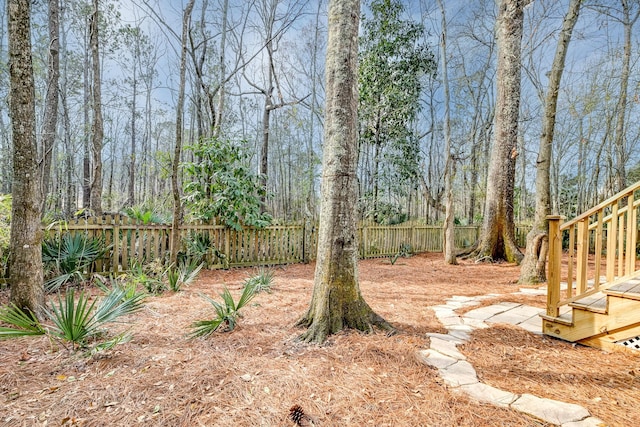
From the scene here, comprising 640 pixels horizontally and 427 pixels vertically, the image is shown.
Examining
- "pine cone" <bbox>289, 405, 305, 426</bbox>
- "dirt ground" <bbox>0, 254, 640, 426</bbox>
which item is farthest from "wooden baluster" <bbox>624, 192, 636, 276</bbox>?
"pine cone" <bbox>289, 405, 305, 426</bbox>

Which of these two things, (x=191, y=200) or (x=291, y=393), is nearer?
(x=291, y=393)

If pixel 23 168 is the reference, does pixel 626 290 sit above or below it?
below

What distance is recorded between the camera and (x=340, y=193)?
2689mm

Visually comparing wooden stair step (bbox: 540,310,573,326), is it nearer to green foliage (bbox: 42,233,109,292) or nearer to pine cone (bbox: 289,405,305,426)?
pine cone (bbox: 289,405,305,426)

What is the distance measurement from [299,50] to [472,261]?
12.3 m

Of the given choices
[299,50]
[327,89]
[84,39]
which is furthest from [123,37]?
[327,89]

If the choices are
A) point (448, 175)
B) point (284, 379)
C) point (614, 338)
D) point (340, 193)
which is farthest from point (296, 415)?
point (448, 175)

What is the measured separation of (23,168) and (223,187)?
4.21 metres

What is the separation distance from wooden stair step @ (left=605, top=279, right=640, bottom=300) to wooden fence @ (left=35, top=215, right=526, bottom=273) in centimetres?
592

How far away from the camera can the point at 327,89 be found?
2.81 meters

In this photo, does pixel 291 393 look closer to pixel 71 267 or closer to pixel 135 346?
pixel 135 346

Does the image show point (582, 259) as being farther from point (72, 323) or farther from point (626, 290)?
point (72, 323)

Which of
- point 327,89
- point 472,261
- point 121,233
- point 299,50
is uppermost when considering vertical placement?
point 299,50

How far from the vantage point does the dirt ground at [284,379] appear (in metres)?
1.64
